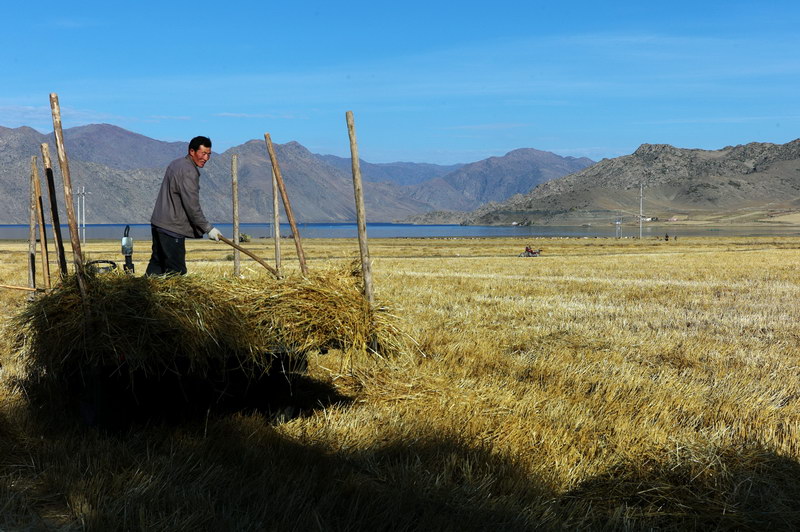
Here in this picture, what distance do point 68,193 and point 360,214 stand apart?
2704mm

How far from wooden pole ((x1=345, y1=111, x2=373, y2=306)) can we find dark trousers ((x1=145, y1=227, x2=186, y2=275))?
1.93 meters

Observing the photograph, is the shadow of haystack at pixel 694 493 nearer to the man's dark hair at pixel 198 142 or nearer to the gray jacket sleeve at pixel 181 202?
the gray jacket sleeve at pixel 181 202

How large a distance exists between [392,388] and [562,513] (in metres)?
2.84

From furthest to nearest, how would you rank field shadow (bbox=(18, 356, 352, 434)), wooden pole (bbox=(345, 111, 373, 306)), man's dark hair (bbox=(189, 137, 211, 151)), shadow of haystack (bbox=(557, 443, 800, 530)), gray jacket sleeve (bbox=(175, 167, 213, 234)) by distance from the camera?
man's dark hair (bbox=(189, 137, 211, 151)), gray jacket sleeve (bbox=(175, 167, 213, 234)), wooden pole (bbox=(345, 111, 373, 306)), field shadow (bbox=(18, 356, 352, 434)), shadow of haystack (bbox=(557, 443, 800, 530))

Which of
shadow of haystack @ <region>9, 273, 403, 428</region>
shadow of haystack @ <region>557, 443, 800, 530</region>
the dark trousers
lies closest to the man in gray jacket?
→ the dark trousers

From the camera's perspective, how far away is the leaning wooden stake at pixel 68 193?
5672 mm

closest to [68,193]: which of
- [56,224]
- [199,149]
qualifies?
[56,224]

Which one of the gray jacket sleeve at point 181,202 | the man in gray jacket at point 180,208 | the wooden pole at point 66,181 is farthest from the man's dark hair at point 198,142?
the wooden pole at point 66,181

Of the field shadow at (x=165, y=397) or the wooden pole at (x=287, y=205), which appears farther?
the wooden pole at (x=287, y=205)

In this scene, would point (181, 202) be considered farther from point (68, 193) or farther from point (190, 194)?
point (68, 193)

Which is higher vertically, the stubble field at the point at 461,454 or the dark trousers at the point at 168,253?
the dark trousers at the point at 168,253

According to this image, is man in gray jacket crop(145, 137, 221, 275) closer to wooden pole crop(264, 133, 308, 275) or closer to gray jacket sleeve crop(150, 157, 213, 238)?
gray jacket sleeve crop(150, 157, 213, 238)

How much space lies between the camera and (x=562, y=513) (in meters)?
4.30

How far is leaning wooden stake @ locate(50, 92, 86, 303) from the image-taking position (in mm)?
5672
